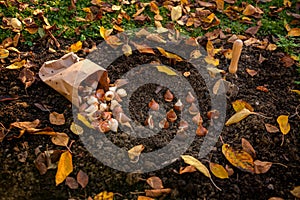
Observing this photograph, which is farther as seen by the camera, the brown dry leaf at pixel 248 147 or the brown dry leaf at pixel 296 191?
the brown dry leaf at pixel 248 147

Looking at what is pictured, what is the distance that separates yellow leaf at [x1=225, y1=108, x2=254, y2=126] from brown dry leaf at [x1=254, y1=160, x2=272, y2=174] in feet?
0.84

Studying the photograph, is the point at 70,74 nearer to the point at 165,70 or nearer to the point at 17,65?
the point at 17,65

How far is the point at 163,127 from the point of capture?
6.73 feet

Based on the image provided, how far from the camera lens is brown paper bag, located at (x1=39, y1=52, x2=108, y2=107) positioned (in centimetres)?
207

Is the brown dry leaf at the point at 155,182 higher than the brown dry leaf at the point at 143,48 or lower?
lower

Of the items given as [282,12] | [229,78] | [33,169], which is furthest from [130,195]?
[282,12]

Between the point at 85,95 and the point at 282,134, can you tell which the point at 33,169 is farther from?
the point at 282,134

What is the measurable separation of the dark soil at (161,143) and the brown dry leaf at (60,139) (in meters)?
0.03

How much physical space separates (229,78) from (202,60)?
0.21 meters

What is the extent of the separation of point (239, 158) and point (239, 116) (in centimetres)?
24

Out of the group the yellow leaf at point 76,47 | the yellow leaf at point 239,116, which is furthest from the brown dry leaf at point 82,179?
the yellow leaf at point 76,47

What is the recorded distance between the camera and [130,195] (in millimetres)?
1807

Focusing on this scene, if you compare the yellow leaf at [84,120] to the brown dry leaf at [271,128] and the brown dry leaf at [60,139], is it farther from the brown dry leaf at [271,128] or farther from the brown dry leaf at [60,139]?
the brown dry leaf at [271,128]

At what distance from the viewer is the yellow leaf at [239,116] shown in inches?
80.8
